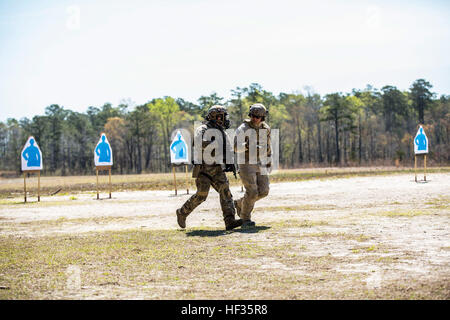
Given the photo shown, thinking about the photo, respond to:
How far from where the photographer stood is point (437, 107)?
99.2 meters

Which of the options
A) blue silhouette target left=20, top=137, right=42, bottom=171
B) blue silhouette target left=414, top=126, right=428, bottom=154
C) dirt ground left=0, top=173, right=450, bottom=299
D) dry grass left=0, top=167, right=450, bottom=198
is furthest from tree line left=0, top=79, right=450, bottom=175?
dirt ground left=0, top=173, right=450, bottom=299

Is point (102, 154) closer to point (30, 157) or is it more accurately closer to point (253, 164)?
point (30, 157)

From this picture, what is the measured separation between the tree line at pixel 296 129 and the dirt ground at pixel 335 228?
70.8 metres

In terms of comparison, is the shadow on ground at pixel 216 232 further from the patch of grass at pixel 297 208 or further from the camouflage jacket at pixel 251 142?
the patch of grass at pixel 297 208

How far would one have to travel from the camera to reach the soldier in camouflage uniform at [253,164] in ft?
34.6

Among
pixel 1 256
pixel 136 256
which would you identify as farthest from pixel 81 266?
pixel 1 256

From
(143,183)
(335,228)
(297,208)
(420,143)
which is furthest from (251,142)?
(143,183)

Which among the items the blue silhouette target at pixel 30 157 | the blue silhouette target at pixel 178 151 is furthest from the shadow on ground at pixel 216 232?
the blue silhouette target at pixel 178 151

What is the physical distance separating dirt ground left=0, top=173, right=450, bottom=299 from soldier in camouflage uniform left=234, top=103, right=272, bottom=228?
66 centimetres

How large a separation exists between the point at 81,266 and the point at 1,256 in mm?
1925

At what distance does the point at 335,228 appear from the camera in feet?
32.4

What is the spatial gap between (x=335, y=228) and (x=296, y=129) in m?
91.1
